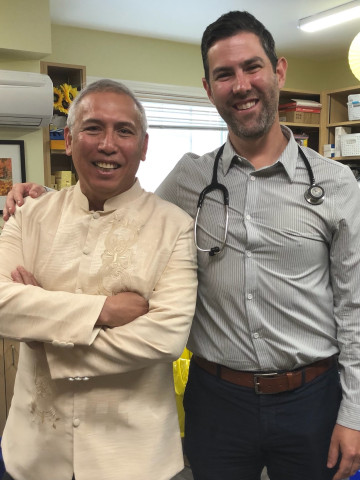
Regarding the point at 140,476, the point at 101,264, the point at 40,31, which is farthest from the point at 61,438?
the point at 40,31

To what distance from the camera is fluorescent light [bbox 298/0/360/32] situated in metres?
3.75

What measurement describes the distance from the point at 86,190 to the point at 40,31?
2.65 metres

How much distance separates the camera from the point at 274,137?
1431 mm

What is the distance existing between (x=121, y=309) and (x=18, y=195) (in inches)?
19.4

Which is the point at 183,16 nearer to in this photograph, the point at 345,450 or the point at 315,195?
the point at 315,195

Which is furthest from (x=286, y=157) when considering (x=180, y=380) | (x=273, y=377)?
(x=180, y=380)

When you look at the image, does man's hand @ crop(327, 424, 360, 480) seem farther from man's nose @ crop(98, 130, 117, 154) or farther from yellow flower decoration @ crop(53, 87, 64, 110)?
yellow flower decoration @ crop(53, 87, 64, 110)

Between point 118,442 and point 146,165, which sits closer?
point 118,442

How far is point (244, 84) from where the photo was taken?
133cm

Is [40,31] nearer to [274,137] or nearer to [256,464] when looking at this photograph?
[274,137]

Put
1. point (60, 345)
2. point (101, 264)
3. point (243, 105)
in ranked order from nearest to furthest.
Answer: point (60, 345) → point (101, 264) → point (243, 105)

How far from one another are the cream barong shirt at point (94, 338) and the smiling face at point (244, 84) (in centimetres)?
35

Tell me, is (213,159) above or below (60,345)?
above

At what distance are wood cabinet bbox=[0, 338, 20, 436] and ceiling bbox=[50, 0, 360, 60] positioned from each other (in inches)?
107
